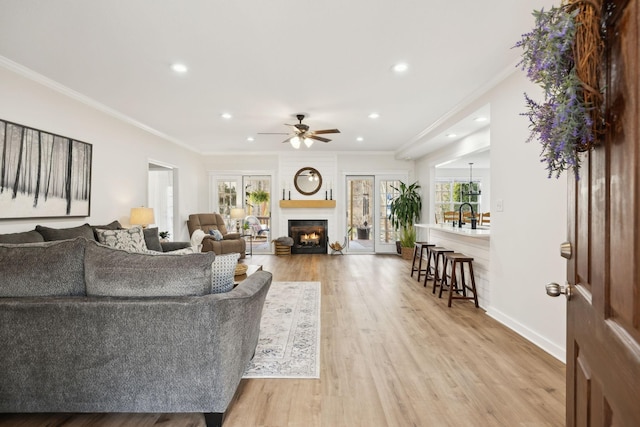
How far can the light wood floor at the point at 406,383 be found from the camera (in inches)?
69.4

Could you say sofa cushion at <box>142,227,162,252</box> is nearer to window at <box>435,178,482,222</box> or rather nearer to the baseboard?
the baseboard

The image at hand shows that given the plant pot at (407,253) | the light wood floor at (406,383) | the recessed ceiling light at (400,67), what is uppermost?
the recessed ceiling light at (400,67)

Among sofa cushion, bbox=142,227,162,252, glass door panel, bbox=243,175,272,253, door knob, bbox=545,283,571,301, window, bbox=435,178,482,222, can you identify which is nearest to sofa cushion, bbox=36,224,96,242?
sofa cushion, bbox=142,227,162,252

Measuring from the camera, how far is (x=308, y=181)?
25.7 ft

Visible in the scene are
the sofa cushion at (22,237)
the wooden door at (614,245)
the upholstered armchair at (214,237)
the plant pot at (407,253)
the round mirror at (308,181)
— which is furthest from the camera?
the round mirror at (308,181)

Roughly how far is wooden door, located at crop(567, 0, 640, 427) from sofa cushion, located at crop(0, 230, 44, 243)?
3.98 meters

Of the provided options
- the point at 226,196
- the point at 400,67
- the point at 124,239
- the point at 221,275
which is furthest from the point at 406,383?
the point at 226,196

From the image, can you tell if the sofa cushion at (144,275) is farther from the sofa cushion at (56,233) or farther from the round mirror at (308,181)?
Answer: the round mirror at (308,181)

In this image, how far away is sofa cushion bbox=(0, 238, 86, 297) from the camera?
64.2 inches

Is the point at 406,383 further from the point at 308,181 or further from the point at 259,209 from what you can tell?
the point at 259,209

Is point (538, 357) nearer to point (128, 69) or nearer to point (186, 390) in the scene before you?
point (186, 390)

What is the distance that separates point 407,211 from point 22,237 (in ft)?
21.5

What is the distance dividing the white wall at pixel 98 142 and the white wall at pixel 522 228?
490cm

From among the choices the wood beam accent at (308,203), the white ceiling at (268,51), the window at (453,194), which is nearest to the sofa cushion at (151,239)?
the white ceiling at (268,51)
